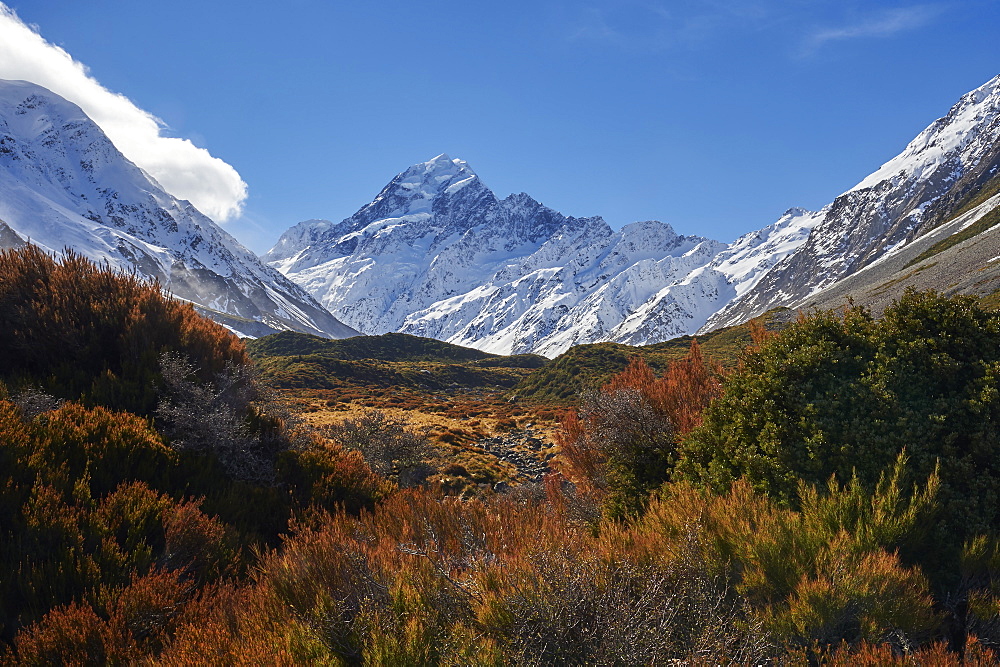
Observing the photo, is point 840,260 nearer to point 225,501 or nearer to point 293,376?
point 293,376

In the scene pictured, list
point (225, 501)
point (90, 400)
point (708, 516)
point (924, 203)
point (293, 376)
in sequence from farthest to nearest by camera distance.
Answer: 1. point (924, 203)
2. point (293, 376)
3. point (90, 400)
4. point (225, 501)
5. point (708, 516)

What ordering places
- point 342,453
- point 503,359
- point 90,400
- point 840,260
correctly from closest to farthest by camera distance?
point 90,400, point 342,453, point 503,359, point 840,260

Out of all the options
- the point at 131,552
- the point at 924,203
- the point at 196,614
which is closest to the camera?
the point at 196,614

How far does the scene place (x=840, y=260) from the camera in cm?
19000

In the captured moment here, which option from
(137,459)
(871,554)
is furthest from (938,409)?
(137,459)

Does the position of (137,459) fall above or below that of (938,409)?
above

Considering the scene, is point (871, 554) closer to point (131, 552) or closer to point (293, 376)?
point (131, 552)

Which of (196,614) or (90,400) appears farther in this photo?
(90,400)

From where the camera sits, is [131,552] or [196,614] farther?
[131,552]

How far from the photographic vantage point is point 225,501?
5.77 metres

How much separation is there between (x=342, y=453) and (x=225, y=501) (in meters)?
2.62

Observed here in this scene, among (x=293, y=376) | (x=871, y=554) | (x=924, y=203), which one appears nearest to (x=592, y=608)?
(x=871, y=554)

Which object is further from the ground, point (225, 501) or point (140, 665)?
point (225, 501)

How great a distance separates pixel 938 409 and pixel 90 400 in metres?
10.3
